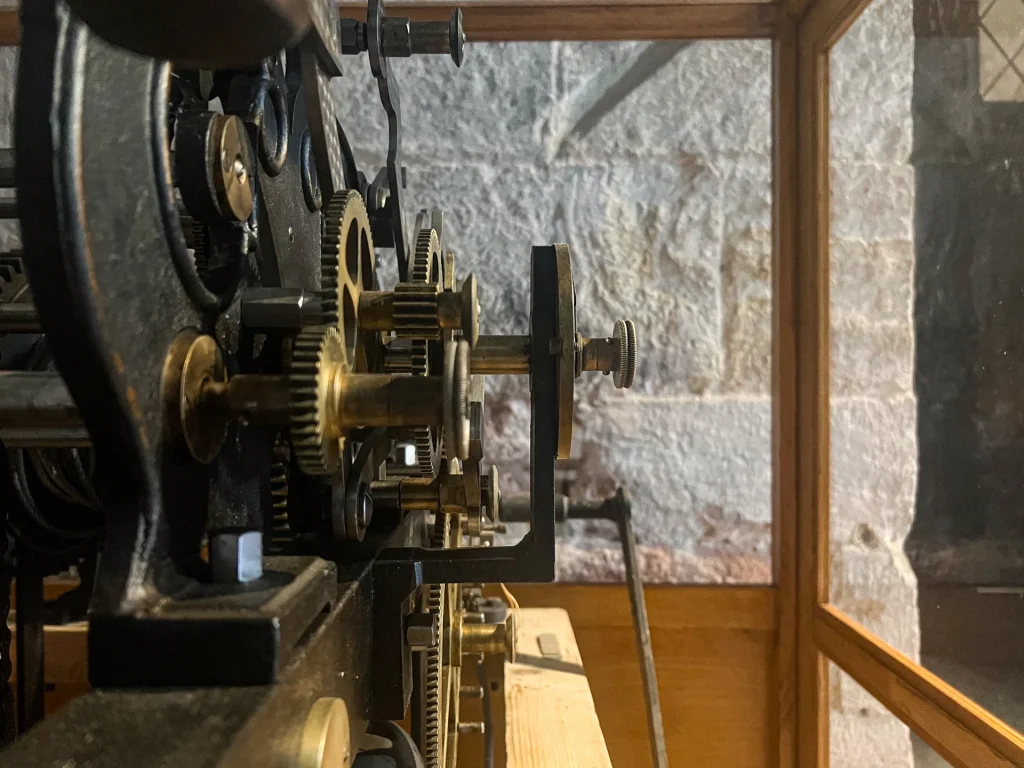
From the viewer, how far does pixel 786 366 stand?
1.30m

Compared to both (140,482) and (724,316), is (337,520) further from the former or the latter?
(724,316)

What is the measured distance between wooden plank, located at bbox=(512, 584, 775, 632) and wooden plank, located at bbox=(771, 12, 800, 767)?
1.6 inches

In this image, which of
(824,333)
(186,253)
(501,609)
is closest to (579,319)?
(824,333)

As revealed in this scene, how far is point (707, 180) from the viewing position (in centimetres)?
134

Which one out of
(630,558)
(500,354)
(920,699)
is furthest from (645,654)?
(500,354)

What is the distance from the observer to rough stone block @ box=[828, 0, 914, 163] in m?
1.20

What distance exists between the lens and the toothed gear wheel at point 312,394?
16.5 inches

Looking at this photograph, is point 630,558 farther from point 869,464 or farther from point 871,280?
point 871,280

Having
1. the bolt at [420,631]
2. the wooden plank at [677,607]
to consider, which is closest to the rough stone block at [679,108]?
the wooden plank at [677,607]

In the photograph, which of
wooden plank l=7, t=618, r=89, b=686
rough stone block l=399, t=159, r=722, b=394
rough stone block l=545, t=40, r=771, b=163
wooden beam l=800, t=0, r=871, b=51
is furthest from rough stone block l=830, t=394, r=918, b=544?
wooden plank l=7, t=618, r=89, b=686

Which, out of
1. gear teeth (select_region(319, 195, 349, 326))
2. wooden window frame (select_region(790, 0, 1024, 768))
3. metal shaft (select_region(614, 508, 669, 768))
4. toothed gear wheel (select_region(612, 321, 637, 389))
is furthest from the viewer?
wooden window frame (select_region(790, 0, 1024, 768))

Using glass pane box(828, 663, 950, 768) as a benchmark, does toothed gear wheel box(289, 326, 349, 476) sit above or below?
above

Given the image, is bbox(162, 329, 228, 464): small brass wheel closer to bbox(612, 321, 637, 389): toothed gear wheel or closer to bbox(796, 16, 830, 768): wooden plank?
bbox(612, 321, 637, 389): toothed gear wheel

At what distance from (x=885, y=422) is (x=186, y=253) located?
3.91 feet
